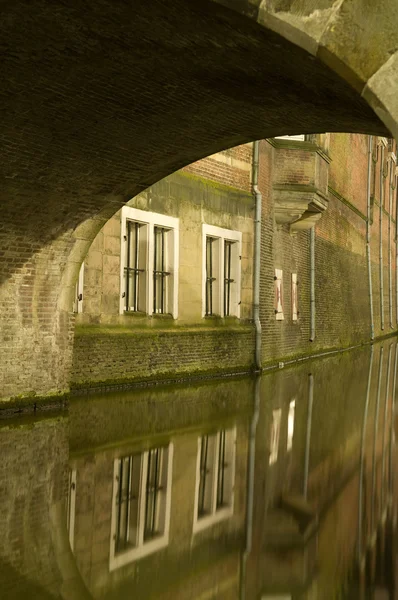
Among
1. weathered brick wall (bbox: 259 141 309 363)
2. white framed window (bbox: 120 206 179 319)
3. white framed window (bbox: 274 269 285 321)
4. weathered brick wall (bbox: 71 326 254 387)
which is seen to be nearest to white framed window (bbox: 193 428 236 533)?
weathered brick wall (bbox: 71 326 254 387)

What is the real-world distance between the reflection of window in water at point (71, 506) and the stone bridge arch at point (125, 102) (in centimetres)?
297

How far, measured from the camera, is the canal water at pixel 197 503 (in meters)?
5.07

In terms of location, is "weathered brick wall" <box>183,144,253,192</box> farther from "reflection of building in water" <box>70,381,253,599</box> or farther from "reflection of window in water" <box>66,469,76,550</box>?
"reflection of window in water" <box>66,469,76,550</box>

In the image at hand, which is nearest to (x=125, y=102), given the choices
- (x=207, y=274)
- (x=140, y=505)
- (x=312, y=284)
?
(x=140, y=505)

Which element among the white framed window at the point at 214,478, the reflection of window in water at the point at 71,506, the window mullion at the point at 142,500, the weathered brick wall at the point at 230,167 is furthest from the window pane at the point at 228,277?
the reflection of window in water at the point at 71,506

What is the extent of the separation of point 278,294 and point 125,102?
537 inches

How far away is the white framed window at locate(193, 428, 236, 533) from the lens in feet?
22.2

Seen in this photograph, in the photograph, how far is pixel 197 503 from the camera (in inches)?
280

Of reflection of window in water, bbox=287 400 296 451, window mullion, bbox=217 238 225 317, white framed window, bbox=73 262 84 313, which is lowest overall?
reflection of window in water, bbox=287 400 296 451

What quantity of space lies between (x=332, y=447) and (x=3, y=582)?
209 inches

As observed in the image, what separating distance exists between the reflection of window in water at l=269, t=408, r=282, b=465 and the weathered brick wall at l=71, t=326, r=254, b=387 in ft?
9.61

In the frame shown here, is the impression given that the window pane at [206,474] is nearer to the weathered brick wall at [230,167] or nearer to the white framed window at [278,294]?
the weathered brick wall at [230,167]

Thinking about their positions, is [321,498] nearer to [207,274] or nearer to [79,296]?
[79,296]

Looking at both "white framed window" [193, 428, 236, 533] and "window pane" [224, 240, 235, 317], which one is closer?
"white framed window" [193, 428, 236, 533]
